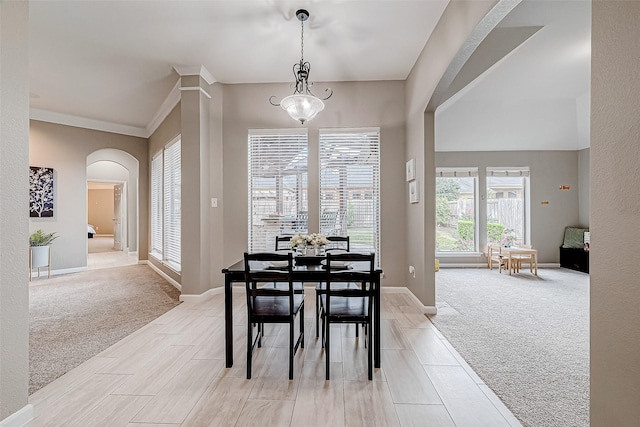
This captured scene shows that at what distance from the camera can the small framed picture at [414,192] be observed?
153 inches

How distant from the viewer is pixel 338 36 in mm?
3441

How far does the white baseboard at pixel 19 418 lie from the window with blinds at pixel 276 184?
10.0ft

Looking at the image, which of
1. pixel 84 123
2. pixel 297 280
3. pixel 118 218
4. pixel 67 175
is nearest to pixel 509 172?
pixel 297 280

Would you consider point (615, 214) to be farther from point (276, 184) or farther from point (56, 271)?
point (56, 271)

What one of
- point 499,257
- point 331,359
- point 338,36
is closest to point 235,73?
point 338,36

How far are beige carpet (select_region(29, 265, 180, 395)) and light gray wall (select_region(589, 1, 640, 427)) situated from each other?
3222mm

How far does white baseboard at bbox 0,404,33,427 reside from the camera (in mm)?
1682

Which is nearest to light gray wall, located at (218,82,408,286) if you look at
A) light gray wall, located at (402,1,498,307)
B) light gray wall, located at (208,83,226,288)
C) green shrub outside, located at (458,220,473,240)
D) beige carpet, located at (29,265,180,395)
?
light gray wall, located at (208,83,226,288)

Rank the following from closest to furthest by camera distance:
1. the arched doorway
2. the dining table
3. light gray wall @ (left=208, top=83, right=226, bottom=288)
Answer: the dining table → light gray wall @ (left=208, top=83, right=226, bottom=288) → the arched doorway

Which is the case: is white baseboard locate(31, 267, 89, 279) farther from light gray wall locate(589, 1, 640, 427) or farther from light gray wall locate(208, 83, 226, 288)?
light gray wall locate(589, 1, 640, 427)

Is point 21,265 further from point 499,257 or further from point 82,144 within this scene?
point 499,257

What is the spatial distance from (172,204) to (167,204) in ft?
0.91

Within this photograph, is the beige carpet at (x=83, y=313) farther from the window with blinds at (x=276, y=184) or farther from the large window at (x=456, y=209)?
the large window at (x=456, y=209)

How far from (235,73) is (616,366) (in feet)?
15.3
